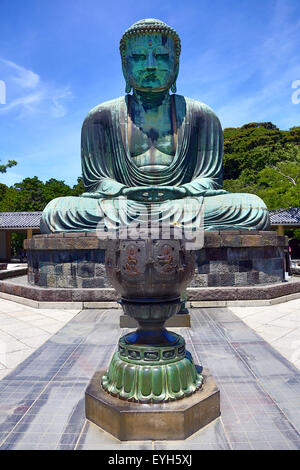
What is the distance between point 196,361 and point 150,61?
6.06m

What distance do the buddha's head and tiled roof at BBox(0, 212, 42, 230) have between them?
13.0m

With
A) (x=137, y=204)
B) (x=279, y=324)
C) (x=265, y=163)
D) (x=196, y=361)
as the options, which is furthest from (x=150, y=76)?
(x=265, y=163)

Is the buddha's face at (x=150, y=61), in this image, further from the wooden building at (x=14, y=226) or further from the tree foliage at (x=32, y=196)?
the tree foliage at (x=32, y=196)

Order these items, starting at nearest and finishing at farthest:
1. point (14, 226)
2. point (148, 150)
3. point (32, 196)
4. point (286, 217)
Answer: point (148, 150) → point (286, 217) → point (14, 226) → point (32, 196)

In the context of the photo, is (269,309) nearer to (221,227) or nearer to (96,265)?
(221,227)

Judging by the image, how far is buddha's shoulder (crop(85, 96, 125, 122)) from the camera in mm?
7516

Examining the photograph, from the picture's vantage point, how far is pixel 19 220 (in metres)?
19.7

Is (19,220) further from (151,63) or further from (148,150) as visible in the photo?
(151,63)

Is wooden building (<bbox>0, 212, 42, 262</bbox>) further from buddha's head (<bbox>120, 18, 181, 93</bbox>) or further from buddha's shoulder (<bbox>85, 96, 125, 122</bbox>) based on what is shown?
buddha's head (<bbox>120, 18, 181, 93</bbox>)

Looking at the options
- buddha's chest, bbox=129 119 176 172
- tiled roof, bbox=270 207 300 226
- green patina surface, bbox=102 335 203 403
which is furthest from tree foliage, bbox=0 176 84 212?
green patina surface, bbox=102 335 203 403

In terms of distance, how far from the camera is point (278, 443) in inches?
75.8

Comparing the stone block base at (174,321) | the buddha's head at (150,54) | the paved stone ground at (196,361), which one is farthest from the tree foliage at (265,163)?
the paved stone ground at (196,361)

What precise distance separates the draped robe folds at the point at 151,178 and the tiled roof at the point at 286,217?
34.0 ft

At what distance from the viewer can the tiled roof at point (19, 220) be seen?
746 inches
